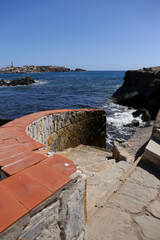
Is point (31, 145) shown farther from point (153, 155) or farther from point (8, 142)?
point (153, 155)

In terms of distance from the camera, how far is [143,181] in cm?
286

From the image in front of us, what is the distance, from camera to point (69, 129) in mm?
5148

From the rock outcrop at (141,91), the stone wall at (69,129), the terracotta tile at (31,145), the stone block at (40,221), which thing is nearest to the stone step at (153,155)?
the stone wall at (69,129)

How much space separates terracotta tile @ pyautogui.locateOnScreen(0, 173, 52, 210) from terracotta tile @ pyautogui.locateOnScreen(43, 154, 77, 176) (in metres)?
0.22

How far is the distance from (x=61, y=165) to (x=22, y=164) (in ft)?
1.07

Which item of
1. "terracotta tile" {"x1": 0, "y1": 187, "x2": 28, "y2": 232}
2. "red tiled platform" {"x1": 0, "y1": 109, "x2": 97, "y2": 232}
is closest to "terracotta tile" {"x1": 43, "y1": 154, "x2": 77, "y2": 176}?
"red tiled platform" {"x1": 0, "y1": 109, "x2": 97, "y2": 232}

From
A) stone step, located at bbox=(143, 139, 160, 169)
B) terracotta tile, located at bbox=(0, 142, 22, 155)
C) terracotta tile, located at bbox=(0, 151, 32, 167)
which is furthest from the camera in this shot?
stone step, located at bbox=(143, 139, 160, 169)

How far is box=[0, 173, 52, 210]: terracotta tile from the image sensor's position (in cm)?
103

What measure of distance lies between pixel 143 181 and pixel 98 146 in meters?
3.86

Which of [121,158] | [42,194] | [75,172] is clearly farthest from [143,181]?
[42,194]

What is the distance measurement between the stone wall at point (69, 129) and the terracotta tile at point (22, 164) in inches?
55.5

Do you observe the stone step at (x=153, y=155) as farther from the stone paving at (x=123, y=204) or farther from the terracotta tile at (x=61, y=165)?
the terracotta tile at (x=61, y=165)

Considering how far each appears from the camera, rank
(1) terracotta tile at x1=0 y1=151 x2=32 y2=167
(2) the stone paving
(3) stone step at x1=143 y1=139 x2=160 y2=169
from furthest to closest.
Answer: (3) stone step at x1=143 y1=139 x2=160 y2=169 → (2) the stone paving → (1) terracotta tile at x1=0 y1=151 x2=32 y2=167

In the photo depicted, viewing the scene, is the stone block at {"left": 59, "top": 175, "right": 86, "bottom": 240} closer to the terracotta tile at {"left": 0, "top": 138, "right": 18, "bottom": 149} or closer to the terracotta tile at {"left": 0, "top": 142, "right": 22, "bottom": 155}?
the terracotta tile at {"left": 0, "top": 142, "right": 22, "bottom": 155}
